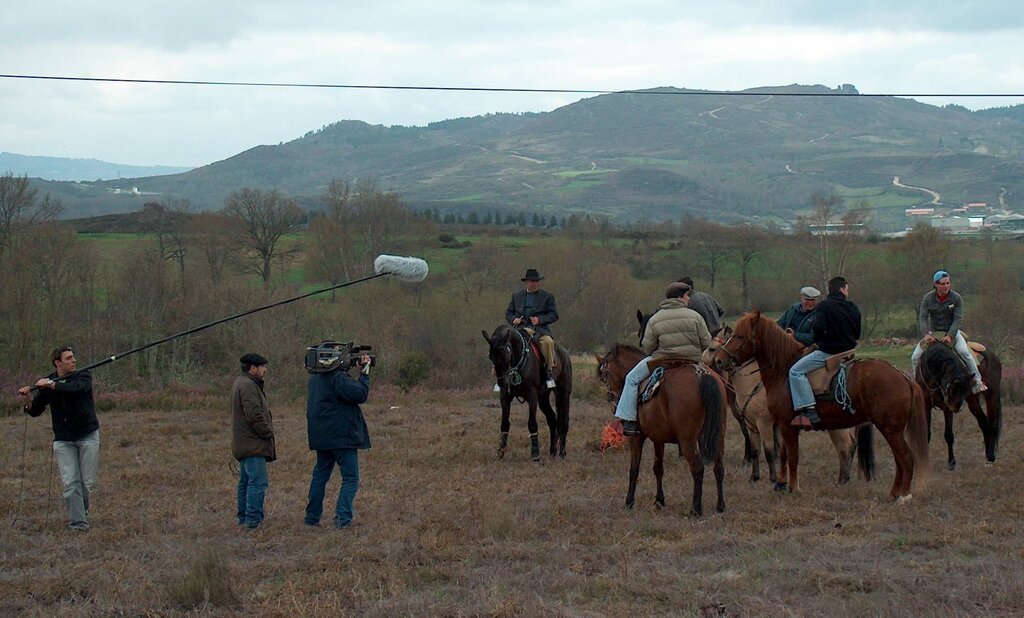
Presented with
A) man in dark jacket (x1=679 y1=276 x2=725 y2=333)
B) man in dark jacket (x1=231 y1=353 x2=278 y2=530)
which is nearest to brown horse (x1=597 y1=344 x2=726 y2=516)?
man in dark jacket (x1=679 y1=276 x2=725 y2=333)

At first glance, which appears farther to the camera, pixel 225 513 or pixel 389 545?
pixel 225 513

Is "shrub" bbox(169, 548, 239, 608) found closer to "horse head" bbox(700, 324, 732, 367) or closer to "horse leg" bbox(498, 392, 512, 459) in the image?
"horse head" bbox(700, 324, 732, 367)

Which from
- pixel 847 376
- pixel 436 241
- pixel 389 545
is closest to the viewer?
pixel 389 545

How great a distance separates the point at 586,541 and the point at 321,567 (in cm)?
238

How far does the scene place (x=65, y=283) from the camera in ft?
121

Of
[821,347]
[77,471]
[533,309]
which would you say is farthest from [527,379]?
[77,471]

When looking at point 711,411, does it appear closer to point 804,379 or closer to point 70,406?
point 804,379

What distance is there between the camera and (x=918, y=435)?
1074 centimetres

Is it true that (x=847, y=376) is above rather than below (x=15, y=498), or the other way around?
above

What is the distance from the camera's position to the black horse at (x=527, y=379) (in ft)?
46.3

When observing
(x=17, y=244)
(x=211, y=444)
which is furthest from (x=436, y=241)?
(x=211, y=444)

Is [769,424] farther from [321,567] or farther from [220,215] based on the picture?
[220,215]

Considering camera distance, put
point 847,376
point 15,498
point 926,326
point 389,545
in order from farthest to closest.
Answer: point 926,326 → point 15,498 → point 847,376 → point 389,545

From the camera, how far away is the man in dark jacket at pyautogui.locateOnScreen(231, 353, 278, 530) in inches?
401
